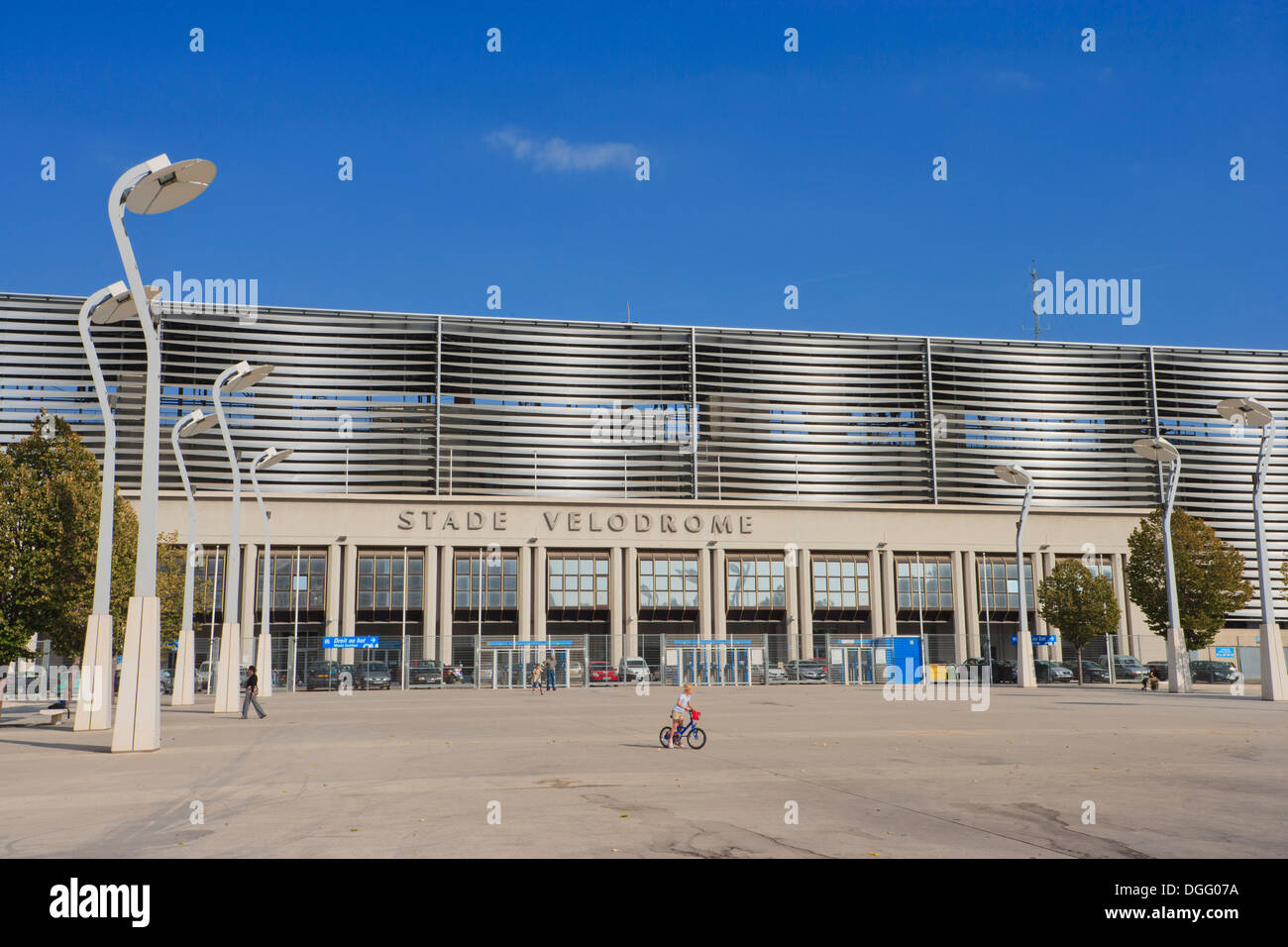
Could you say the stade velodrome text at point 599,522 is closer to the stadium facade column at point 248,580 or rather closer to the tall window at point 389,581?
the tall window at point 389,581

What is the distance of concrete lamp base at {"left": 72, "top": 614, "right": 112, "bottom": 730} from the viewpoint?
22.5 m

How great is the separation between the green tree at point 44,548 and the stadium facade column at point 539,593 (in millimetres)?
48480

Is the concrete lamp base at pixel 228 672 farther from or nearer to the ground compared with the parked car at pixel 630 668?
farther from the ground

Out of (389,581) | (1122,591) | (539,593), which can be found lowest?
(1122,591)

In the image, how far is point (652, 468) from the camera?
99.2m

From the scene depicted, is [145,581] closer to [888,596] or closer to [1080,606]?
[1080,606]

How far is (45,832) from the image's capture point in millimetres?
10453

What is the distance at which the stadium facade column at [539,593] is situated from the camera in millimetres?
81875

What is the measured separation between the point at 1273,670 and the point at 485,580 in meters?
57.8

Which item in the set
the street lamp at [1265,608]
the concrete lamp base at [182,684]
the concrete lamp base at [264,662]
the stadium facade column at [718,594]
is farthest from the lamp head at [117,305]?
the stadium facade column at [718,594]

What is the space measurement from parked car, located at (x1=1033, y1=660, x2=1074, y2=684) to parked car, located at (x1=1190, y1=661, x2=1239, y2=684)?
21.9ft

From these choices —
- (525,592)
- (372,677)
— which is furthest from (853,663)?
(372,677)
